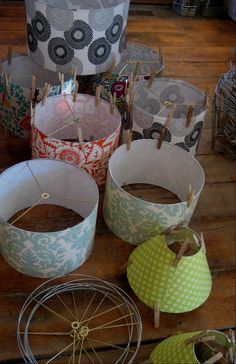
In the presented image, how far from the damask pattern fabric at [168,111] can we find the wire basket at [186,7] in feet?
3.44

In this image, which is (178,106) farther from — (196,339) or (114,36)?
(196,339)

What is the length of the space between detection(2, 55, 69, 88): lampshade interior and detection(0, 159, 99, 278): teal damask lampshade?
40 cm

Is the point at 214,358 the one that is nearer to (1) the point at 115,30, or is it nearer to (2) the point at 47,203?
(2) the point at 47,203

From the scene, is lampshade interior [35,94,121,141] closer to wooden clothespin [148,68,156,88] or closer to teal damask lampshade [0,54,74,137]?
teal damask lampshade [0,54,74,137]

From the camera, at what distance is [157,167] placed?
1.10m

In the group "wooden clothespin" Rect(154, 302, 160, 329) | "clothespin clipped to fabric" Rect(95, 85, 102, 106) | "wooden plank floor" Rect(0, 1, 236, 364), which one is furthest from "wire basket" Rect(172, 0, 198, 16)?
"wooden clothespin" Rect(154, 302, 160, 329)

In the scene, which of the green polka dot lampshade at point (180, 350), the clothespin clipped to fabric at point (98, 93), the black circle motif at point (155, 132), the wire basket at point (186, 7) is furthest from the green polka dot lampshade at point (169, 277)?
the wire basket at point (186, 7)

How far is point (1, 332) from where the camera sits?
0.80 meters

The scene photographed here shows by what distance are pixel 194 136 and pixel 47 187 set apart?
377 millimetres

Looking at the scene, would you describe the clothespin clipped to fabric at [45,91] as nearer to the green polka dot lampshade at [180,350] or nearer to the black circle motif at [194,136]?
the black circle motif at [194,136]

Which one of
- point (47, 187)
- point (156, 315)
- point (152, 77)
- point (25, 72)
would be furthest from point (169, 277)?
point (25, 72)

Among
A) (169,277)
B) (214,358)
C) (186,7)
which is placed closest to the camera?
(214,358)

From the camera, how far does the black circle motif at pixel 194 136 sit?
1.07 metres

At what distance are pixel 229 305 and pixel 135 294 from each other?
0.63 ft
